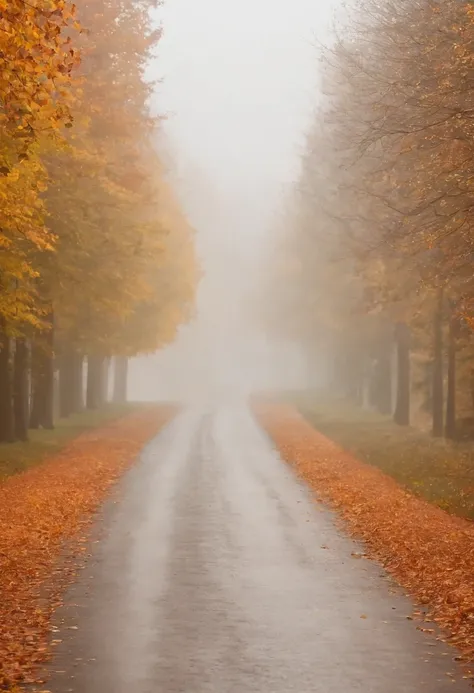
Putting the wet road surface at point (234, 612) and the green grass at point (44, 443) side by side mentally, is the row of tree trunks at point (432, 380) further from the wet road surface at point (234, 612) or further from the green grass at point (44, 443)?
the green grass at point (44, 443)

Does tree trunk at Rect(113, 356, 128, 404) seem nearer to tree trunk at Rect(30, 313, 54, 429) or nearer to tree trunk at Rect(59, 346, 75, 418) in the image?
tree trunk at Rect(59, 346, 75, 418)

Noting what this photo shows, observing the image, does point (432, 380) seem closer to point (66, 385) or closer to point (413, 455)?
point (413, 455)

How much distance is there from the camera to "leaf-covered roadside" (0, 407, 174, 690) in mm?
9000

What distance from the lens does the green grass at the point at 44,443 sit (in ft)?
74.3

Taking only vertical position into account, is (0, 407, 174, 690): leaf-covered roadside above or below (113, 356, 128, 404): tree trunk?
below

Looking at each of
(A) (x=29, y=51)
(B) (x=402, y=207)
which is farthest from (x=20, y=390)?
(A) (x=29, y=51)

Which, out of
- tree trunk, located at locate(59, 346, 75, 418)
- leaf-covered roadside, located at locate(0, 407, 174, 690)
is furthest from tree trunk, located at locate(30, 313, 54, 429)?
tree trunk, located at locate(59, 346, 75, 418)

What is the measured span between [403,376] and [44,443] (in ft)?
47.7

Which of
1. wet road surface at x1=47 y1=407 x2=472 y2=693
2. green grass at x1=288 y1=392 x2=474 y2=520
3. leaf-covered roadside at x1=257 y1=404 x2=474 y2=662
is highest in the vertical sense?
green grass at x1=288 y1=392 x2=474 y2=520

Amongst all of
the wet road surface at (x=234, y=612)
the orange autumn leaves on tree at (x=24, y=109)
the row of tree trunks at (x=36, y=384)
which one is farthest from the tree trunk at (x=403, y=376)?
the wet road surface at (x=234, y=612)

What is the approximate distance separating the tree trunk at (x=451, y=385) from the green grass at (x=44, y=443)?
11.5m

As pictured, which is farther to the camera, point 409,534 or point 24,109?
point 409,534

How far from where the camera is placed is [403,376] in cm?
3569

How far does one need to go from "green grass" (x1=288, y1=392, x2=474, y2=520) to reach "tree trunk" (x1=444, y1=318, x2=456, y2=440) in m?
0.55
